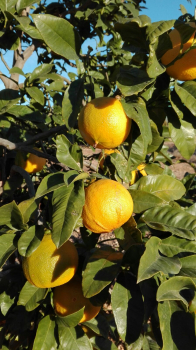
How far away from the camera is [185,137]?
0.83 metres

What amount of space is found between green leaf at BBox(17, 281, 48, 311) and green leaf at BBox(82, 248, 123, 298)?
0.20 meters

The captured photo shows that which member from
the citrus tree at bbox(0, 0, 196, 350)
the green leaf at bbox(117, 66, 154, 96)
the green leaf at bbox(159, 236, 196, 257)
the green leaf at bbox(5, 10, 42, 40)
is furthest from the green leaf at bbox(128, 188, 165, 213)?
the green leaf at bbox(5, 10, 42, 40)

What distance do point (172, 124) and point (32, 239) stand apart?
51 centimetres

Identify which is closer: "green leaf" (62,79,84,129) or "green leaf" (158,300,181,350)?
"green leaf" (158,300,181,350)

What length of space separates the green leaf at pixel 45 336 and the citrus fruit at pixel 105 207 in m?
0.43

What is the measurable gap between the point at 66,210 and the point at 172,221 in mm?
314

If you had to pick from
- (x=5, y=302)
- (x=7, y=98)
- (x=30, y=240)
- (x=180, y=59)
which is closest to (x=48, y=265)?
(x=30, y=240)

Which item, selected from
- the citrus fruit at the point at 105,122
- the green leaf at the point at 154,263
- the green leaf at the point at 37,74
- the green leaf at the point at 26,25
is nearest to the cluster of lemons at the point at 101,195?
the citrus fruit at the point at 105,122

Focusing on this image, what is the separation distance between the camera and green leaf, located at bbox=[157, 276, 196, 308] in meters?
0.63

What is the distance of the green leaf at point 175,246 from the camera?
766 mm

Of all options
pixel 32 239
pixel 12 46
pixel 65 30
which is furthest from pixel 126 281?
pixel 12 46

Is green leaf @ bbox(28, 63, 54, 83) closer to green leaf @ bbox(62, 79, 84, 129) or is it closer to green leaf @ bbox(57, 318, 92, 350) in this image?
green leaf @ bbox(62, 79, 84, 129)

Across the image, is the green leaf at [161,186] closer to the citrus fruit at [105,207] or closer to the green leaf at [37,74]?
the citrus fruit at [105,207]

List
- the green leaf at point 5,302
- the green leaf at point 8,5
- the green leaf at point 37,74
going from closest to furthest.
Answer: the green leaf at point 5,302 < the green leaf at point 8,5 < the green leaf at point 37,74
